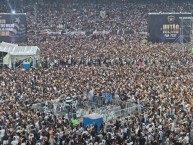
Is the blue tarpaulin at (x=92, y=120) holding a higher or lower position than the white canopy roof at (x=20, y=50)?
lower

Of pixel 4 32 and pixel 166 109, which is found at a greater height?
pixel 4 32

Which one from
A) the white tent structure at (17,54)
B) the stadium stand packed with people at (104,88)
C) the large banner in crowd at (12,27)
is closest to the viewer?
the stadium stand packed with people at (104,88)

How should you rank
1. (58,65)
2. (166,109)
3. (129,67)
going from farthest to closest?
(58,65) → (129,67) → (166,109)

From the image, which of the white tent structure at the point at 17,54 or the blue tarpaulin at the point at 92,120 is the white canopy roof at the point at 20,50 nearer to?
the white tent structure at the point at 17,54

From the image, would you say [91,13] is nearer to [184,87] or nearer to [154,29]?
[154,29]

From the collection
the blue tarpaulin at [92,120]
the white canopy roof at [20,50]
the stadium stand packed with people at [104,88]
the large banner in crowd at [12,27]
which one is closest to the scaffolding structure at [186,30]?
the stadium stand packed with people at [104,88]

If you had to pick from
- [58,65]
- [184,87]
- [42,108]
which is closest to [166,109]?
[184,87]

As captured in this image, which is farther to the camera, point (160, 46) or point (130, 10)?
point (130, 10)

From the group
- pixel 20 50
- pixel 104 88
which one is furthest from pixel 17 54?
pixel 104 88
